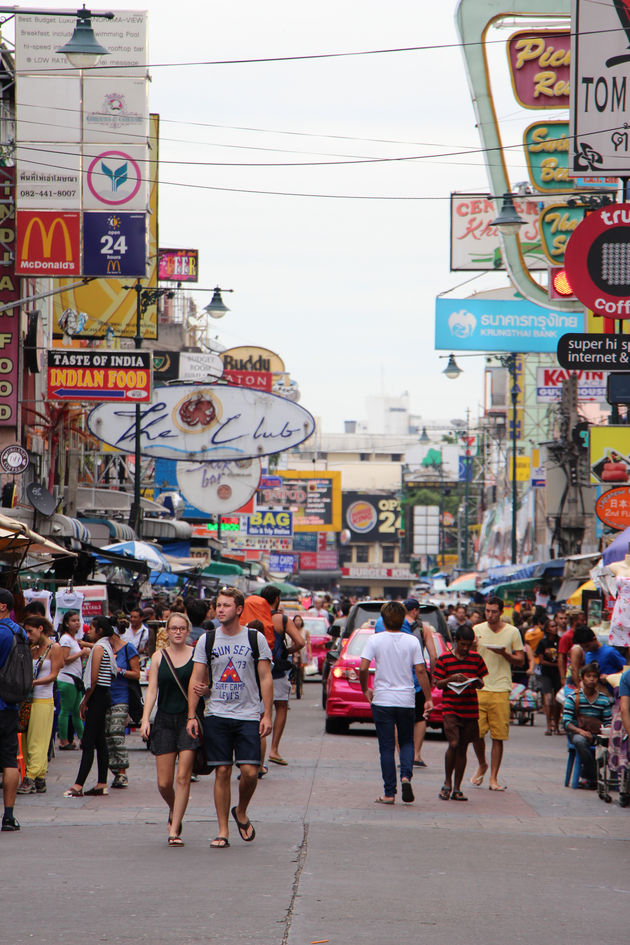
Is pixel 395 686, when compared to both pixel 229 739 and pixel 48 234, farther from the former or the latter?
pixel 48 234

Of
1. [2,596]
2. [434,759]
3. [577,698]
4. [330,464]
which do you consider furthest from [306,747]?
[330,464]

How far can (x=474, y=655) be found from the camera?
13.4m

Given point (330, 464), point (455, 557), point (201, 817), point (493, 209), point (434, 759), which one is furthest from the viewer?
point (330, 464)

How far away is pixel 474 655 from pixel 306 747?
5.33 meters

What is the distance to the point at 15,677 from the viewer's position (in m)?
10.7

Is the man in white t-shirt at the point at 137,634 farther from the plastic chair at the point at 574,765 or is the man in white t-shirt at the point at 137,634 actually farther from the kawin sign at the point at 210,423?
the kawin sign at the point at 210,423

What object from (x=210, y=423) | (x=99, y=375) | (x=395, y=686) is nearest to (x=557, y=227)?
(x=99, y=375)

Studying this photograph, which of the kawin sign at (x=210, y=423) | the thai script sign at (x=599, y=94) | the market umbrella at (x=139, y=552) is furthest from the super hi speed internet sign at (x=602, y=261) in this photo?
the kawin sign at (x=210, y=423)

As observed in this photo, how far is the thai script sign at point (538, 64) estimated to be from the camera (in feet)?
79.1

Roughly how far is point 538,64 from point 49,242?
9467 millimetres

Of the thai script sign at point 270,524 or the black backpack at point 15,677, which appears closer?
the black backpack at point 15,677

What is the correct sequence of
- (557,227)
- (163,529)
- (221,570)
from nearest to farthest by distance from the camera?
(557,227), (163,529), (221,570)

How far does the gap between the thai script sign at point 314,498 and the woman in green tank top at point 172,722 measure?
10690cm

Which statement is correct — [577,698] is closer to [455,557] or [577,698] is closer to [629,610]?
[629,610]
